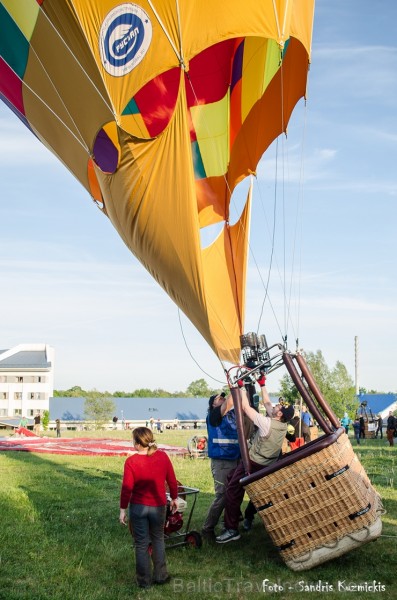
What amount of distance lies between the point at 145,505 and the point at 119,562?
912 millimetres

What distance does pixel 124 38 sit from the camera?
6.44 m

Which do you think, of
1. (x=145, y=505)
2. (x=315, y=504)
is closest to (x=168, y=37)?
(x=145, y=505)

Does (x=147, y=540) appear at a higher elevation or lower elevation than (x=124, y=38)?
lower

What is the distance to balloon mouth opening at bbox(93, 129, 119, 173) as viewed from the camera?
7227mm

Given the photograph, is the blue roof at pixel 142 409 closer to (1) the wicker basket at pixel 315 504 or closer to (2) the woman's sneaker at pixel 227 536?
(2) the woman's sneaker at pixel 227 536

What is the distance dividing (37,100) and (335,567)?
6.28 meters

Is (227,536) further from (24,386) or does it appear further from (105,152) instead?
(24,386)

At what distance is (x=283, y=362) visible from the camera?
19.1 feet

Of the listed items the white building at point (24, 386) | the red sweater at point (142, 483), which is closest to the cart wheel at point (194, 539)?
the red sweater at point (142, 483)

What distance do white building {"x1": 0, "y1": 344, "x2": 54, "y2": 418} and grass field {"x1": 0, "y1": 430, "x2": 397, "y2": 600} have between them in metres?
57.0

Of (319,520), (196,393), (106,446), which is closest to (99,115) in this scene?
(319,520)

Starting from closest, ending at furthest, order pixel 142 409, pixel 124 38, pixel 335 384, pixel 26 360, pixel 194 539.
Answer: pixel 194 539 → pixel 124 38 → pixel 335 384 → pixel 142 409 → pixel 26 360

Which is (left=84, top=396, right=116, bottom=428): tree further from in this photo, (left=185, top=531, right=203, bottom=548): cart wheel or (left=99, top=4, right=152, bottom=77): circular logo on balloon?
(left=99, top=4, right=152, bottom=77): circular logo on balloon

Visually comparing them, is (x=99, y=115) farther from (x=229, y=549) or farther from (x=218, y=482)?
(x=229, y=549)
